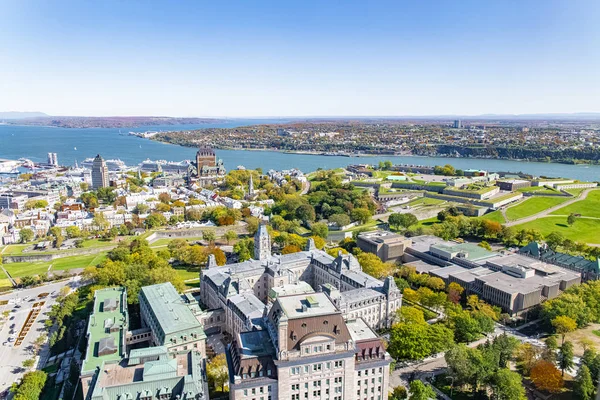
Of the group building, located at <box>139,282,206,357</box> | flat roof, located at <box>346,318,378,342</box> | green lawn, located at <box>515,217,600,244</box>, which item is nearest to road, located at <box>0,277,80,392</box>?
building, located at <box>139,282,206,357</box>

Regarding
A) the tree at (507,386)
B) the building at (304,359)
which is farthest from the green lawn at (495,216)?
the building at (304,359)

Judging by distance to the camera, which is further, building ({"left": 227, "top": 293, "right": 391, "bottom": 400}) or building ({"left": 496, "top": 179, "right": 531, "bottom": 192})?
building ({"left": 496, "top": 179, "right": 531, "bottom": 192})

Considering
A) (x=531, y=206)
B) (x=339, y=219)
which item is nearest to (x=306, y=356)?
(x=339, y=219)

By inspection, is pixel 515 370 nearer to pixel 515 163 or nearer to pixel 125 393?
pixel 125 393

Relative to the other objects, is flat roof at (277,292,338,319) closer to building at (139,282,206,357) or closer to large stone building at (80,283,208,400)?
large stone building at (80,283,208,400)

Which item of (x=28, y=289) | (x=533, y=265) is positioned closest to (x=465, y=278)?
(x=533, y=265)
